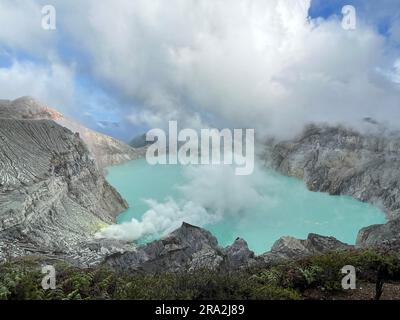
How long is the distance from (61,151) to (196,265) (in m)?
53.0

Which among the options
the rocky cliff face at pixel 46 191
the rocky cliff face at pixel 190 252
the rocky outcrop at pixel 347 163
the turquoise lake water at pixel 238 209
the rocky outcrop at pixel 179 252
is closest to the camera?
the rocky cliff face at pixel 190 252

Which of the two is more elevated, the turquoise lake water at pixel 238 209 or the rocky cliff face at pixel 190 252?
the turquoise lake water at pixel 238 209

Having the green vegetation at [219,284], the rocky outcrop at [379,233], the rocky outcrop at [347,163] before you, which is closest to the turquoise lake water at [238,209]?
the rocky outcrop at [347,163]

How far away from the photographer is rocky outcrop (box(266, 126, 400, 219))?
122 m

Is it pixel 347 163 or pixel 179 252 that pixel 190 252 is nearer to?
pixel 179 252

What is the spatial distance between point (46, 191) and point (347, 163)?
115696 mm

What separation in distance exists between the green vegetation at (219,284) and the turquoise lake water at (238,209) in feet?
188

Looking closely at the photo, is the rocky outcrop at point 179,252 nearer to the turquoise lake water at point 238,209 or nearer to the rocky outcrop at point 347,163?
the turquoise lake water at point 238,209

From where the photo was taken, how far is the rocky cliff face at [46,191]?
162 ft

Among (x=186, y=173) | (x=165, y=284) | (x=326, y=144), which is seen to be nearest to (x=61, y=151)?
(x=165, y=284)

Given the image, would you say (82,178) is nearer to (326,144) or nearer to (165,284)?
(165,284)

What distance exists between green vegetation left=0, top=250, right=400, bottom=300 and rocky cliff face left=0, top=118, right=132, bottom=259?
33347 millimetres

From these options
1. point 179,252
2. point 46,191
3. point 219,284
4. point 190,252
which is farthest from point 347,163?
point 219,284
